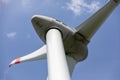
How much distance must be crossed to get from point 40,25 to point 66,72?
5900 millimetres

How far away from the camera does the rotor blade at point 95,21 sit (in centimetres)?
2288

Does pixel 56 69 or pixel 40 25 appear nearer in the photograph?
pixel 56 69

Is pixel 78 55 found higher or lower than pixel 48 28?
lower

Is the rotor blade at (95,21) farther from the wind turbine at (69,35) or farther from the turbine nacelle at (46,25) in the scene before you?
the turbine nacelle at (46,25)

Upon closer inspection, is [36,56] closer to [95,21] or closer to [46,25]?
[46,25]

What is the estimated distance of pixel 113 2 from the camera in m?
23.1

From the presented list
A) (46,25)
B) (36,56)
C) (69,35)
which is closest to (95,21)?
(69,35)

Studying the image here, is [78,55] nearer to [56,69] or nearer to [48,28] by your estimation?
[48,28]

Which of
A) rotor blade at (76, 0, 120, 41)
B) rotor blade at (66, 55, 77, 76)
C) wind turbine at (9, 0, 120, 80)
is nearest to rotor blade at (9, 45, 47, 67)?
wind turbine at (9, 0, 120, 80)

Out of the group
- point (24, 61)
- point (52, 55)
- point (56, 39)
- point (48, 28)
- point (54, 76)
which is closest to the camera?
point (54, 76)

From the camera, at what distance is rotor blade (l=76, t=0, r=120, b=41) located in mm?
22875

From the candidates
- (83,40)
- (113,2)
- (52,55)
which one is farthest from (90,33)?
(52,55)

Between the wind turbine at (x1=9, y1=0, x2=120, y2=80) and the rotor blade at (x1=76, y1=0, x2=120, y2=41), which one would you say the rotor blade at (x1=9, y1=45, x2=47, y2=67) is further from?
the rotor blade at (x1=76, y1=0, x2=120, y2=41)

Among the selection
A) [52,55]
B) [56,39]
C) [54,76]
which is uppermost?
[56,39]
